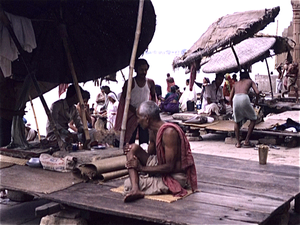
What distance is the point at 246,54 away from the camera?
43.7ft

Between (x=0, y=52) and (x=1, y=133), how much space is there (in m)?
1.25

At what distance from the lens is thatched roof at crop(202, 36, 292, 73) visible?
42.7 feet

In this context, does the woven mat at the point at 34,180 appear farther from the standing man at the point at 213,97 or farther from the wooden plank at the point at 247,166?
the standing man at the point at 213,97

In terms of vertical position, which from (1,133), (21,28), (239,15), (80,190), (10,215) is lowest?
(10,215)

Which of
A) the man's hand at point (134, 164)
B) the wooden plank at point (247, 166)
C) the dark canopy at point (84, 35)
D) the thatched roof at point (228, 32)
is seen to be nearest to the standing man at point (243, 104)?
the thatched roof at point (228, 32)

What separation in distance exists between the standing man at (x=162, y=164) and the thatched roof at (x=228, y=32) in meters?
6.33

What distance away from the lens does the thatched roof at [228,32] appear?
34.2 ft

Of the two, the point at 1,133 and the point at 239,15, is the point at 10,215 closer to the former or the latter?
the point at 1,133

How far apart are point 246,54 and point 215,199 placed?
9460 mm

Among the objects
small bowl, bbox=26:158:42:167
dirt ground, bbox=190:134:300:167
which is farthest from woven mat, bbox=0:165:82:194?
dirt ground, bbox=190:134:300:167

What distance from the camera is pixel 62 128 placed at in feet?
21.8

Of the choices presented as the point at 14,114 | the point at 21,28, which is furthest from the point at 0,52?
the point at 14,114

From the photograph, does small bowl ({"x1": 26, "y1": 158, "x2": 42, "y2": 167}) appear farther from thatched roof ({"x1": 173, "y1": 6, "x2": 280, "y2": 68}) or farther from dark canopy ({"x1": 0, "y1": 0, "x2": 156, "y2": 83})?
thatched roof ({"x1": 173, "y1": 6, "x2": 280, "y2": 68})

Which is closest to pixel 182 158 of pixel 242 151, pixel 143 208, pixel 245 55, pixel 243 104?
pixel 143 208
